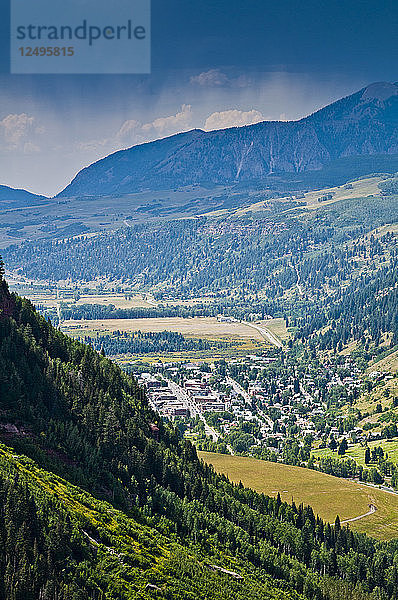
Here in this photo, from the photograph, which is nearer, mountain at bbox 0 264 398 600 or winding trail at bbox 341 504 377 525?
mountain at bbox 0 264 398 600

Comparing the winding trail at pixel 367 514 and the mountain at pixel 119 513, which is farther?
the winding trail at pixel 367 514

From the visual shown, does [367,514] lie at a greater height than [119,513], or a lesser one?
lesser

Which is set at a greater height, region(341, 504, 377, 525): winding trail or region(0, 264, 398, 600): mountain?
region(0, 264, 398, 600): mountain

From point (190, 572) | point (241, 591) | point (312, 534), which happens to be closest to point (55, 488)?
point (190, 572)

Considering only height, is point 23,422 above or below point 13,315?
below

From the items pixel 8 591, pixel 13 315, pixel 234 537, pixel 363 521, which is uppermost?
pixel 13 315

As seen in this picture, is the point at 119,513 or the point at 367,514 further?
the point at 367,514

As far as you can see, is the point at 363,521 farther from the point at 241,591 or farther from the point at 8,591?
the point at 8,591

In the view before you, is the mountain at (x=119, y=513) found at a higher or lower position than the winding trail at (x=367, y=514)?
higher
